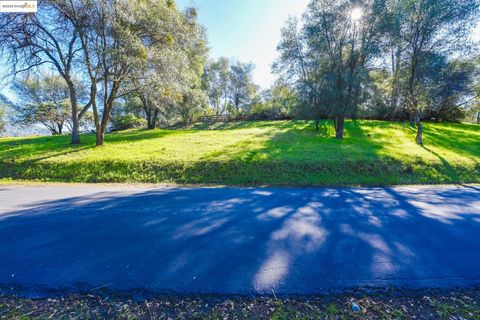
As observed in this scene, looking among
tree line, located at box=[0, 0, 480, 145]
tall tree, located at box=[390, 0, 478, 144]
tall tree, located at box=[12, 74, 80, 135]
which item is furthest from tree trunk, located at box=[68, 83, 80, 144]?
tall tree, located at box=[390, 0, 478, 144]

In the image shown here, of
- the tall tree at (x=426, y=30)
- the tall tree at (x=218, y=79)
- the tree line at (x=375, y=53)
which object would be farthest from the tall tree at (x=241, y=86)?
the tall tree at (x=426, y=30)

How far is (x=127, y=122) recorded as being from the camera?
29.5 m

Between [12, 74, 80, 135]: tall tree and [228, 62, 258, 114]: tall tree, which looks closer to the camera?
[12, 74, 80, 135]: tall tree

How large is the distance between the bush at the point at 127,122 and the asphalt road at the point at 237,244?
2614 cm

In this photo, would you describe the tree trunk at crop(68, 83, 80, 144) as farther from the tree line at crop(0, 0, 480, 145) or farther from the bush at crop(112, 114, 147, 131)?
the bush at crop(112, 114, 147, 131)

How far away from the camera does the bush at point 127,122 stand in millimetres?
29359

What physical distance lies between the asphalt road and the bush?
26.1m

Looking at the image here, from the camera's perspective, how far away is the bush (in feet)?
96.3

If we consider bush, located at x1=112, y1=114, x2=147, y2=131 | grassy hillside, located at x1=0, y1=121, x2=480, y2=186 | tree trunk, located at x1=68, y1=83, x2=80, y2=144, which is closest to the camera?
grassy hillside, located at x1=0, y1=121, x2=480, y2=186

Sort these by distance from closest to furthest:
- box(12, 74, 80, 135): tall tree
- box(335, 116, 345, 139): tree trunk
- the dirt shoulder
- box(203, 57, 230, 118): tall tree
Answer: the dirt shoulder
box(335, 116, 345, 139): tree trunk
box(12, 74, 80, 135): tall tree
box(203, 57, 230, 118): tall tree

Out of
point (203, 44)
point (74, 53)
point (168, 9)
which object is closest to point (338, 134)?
point (168, 9)

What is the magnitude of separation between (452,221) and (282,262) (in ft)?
13.5

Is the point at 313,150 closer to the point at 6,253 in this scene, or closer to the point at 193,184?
the point at 193,184

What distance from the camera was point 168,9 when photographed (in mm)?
13297
